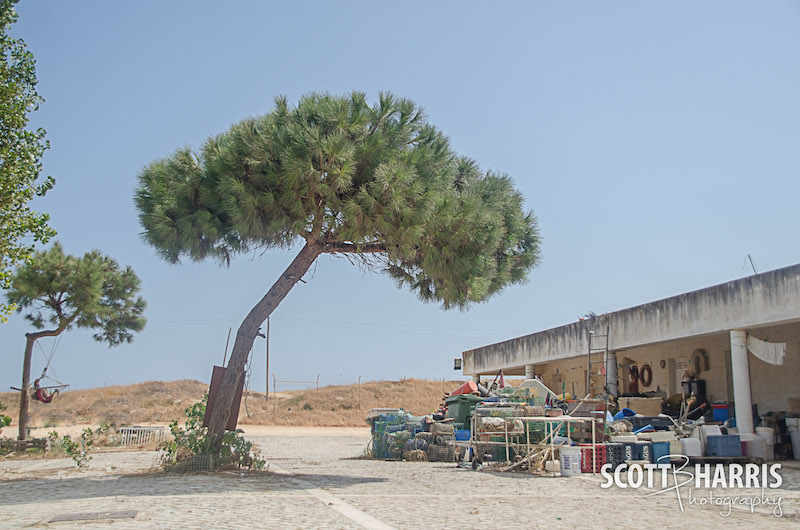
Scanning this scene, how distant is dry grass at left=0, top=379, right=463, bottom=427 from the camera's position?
43.8 meters

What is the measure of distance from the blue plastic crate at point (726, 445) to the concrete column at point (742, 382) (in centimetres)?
110

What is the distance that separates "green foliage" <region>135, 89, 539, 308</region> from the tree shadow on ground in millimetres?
3990

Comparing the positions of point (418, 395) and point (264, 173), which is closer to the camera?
point (264, 173)

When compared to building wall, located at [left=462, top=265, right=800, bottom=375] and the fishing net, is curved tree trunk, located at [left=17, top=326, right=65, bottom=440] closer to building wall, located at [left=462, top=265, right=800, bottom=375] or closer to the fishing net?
the fishing net

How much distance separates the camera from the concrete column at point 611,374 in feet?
67.2

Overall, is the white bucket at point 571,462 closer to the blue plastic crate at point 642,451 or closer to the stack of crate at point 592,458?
the stack of crate at point 592,458

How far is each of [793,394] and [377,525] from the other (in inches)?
611

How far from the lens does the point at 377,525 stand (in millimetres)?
6887

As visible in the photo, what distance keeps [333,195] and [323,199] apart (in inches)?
22.8

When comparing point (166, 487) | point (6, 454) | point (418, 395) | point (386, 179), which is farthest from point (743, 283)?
point (418, 395)

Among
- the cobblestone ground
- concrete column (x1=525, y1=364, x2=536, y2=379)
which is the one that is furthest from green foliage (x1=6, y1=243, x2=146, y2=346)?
concrete column (x1=525, y1=364, x2=536, y2=379)

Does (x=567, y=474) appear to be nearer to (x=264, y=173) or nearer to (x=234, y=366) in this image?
(x=234, y=366)

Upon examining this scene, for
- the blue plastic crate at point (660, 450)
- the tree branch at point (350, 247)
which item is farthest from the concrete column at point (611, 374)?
the tree branch at point (350, 247)

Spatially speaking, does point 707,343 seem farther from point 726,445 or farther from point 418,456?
point 418,456
